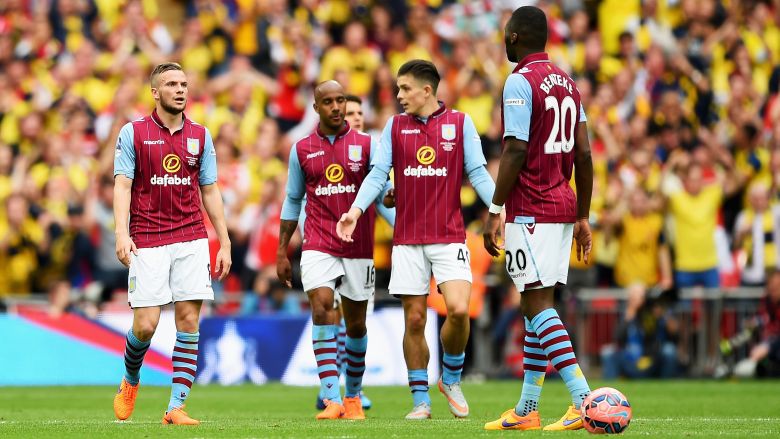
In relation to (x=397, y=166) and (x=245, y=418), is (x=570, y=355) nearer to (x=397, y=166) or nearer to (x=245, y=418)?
(x=397, y=166)

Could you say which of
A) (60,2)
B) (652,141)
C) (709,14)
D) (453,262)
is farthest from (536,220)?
(60,2)

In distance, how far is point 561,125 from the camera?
10188 mm

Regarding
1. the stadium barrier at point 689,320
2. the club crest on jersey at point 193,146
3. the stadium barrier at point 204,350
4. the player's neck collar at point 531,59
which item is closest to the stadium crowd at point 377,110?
the stadium barrier at point 689,320

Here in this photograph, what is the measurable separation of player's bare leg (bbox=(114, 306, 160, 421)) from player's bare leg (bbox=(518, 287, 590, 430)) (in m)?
2.95

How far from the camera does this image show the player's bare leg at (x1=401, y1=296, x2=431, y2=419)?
11602 millimetres

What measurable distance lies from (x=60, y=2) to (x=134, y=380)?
14005 millimetres

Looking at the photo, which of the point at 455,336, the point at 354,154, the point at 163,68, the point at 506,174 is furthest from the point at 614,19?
the point at 506,174

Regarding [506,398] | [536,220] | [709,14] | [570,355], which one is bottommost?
[506,398]

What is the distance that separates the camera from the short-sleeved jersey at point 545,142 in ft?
33.1

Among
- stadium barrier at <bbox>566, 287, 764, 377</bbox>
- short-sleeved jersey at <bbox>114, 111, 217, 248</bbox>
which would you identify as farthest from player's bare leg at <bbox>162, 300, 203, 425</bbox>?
stadium barrier at <bbox>566, 287, 764, 377</bbox>

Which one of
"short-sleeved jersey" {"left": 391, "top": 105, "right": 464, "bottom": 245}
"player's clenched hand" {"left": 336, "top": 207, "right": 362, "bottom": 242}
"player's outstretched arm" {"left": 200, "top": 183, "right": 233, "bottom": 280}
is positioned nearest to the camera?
"player's clenched hand" {"left": 336, "top": 207, "right": 362, "bottom": 242}

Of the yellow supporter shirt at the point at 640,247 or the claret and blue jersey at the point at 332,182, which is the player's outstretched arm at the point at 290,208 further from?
the yellow supporter shirt at the point at 640,247

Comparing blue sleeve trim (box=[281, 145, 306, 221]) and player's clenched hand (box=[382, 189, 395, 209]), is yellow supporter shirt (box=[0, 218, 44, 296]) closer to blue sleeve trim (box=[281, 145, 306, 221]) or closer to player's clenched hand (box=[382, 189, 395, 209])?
blue sleeve trim (box=[281, 145, 306, 221])

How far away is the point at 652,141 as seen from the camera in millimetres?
21469
